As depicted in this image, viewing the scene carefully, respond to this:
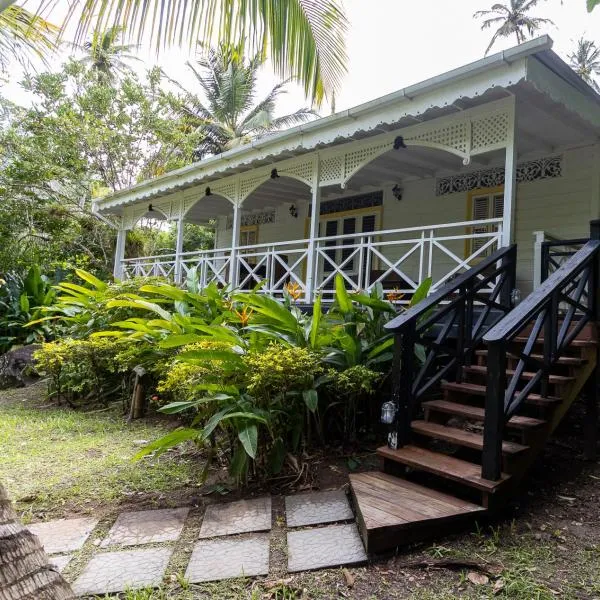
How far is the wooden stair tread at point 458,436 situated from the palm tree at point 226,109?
925 inches

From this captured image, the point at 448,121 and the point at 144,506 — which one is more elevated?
the point at 448,121

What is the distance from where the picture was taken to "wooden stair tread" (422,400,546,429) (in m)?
3.20

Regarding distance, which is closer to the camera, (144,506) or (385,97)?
(144,506)

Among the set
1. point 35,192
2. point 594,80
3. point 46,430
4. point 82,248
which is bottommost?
point 46,430

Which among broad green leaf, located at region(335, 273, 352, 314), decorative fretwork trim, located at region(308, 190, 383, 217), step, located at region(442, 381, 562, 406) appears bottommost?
step, located at region(442, 381, 562, 406)

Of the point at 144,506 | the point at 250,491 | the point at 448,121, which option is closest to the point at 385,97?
the point at 448,121

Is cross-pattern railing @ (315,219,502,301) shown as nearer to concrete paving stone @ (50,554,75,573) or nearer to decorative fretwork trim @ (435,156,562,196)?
decorative fretwork trim @ (435,156,562,196)

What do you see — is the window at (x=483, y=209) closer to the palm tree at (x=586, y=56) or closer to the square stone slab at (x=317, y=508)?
the square stone slab at (x=317, y=508)

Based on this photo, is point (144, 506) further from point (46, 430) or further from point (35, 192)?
point (35, 192)

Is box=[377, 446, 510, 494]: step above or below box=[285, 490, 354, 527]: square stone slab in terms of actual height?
above

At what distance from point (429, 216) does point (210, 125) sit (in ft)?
65.8

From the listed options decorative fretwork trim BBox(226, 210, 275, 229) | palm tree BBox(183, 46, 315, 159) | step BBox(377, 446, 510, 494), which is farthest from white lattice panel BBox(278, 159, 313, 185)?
palm tree BBox(183, 46, 315, 159)

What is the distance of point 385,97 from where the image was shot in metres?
5.69

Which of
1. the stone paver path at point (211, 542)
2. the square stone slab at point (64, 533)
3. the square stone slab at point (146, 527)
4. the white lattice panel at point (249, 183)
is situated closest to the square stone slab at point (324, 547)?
the stone paver path at point (211, 542)
